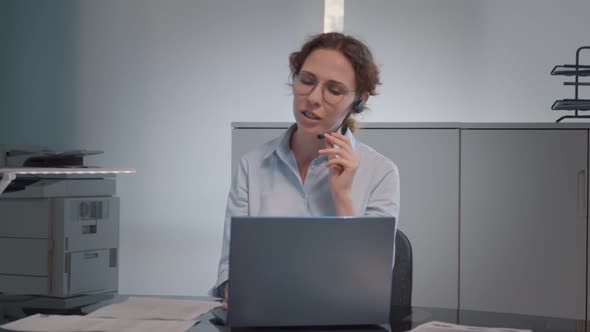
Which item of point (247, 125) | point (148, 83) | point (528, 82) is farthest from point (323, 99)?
point (148, 83)

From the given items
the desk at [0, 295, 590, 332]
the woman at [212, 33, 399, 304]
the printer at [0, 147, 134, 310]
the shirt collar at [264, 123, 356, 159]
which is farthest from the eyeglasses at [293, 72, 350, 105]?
the printer at [0, 147, 134, 310]

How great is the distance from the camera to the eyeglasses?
→ 6.09ft

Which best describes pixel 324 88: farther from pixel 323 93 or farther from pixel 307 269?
pixel 307 269

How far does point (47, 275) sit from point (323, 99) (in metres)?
2.24

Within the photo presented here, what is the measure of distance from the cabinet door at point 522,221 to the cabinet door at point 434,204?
0.14 ft

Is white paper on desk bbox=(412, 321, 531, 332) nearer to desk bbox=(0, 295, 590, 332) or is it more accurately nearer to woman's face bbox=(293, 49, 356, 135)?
desk bbox=(0, 295, 590, 332)

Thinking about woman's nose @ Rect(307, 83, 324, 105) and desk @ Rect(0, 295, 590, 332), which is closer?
desk @ Rect(0, 295, 590, 332)

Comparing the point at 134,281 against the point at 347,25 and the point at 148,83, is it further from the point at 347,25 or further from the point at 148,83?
the point at 347,25

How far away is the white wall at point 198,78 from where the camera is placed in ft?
14.8

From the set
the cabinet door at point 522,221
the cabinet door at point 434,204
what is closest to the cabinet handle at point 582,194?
the cabinet door at point 522,221

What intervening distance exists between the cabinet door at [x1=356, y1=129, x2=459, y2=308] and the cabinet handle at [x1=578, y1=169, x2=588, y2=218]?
0.49 meters

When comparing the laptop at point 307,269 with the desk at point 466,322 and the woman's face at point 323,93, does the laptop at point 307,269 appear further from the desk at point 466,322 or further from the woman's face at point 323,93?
the woman's face at point 323,93

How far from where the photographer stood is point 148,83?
495 centimetres

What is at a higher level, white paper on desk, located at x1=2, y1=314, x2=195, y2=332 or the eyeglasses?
the eyeglasses
